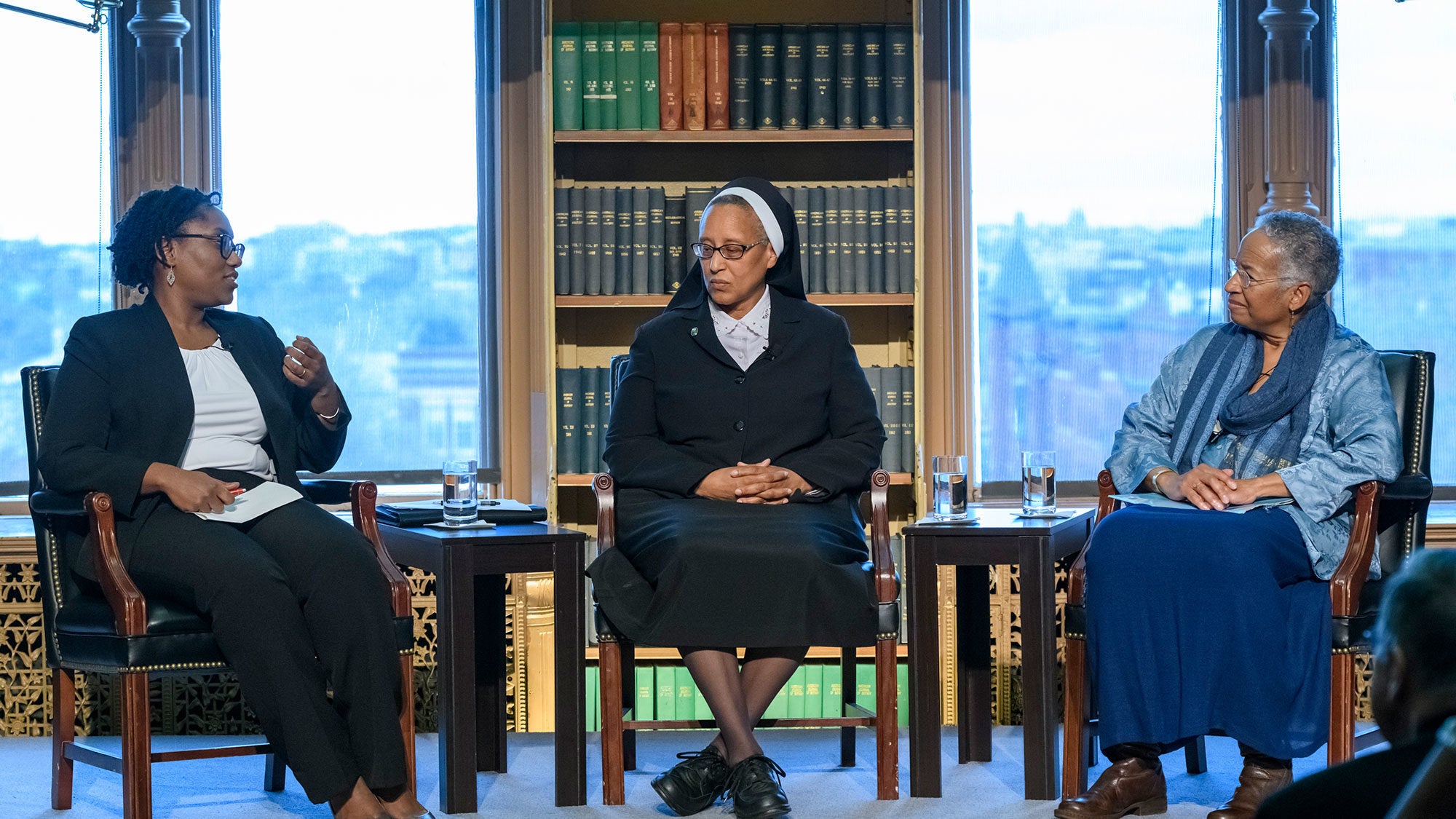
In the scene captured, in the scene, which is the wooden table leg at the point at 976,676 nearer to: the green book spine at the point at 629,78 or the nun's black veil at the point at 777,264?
the nun's black veil at the point at 777,264

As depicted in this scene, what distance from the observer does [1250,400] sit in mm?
3146

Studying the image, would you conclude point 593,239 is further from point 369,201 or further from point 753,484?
point 753,484

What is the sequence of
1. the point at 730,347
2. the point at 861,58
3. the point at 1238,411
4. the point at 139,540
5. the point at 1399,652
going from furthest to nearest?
the point at 861,58
the point at 730,347
the point at 1238,411
the point at 139,540
the point at 1399,652

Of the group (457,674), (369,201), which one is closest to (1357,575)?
(457,674)

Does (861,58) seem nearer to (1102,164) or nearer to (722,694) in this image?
(1102,164)

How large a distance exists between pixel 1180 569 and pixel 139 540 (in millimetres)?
2002

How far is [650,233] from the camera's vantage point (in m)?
4.12

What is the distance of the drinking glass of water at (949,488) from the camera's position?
324 cm

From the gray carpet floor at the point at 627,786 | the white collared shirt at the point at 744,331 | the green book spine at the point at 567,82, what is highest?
the green book spine at the point at 567,82

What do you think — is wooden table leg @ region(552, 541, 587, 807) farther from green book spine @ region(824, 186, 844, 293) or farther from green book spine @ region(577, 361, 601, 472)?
green book spine @ region(824, 186, 844, 293)

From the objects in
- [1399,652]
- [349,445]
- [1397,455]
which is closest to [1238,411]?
[1397,455]

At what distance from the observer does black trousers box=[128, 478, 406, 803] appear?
2717mm

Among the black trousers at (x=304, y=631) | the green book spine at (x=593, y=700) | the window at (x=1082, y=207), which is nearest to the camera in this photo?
the black trousers at (x=304, y=631)

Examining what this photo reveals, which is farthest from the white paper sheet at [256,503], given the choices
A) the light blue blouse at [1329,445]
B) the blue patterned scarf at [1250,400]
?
the blue patterned scarf at [1250,400]
